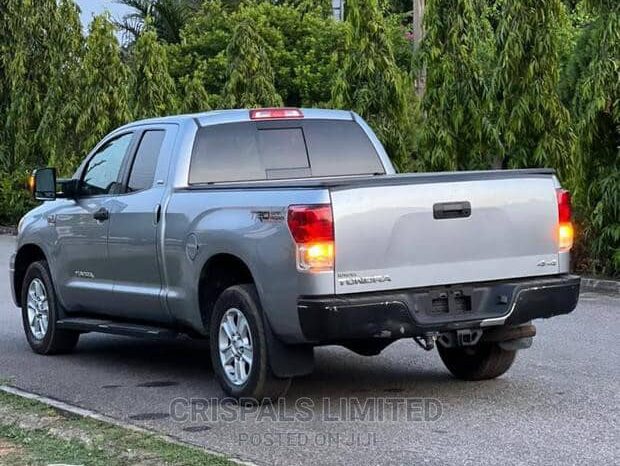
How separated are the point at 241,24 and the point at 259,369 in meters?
17.0

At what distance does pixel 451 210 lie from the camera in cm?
778

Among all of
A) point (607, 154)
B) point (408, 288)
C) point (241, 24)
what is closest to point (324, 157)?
point (408, 288)

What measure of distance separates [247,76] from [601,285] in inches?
431

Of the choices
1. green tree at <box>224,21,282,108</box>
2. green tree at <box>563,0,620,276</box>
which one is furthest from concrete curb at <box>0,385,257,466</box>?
green tree at <box>224,21,282,108</box>

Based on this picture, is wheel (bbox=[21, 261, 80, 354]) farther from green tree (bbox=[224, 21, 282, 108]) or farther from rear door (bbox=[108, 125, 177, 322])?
green tree (bbox=[224, 21, 282, 108])

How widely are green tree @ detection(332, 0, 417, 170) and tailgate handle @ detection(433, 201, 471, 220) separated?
12.1 metres

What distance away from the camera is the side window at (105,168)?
391 inches

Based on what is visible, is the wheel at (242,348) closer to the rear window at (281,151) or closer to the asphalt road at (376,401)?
the asphalt road at (376,401)

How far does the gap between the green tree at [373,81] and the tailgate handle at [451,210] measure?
39.6 feet

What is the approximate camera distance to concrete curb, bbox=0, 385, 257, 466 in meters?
6.80

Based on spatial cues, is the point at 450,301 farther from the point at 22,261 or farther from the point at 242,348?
the point at 22,261

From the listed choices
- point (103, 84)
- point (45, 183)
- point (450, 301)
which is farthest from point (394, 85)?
point (450, 301)

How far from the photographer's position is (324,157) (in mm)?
9547

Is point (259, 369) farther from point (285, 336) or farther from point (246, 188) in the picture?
point (246, 188)
